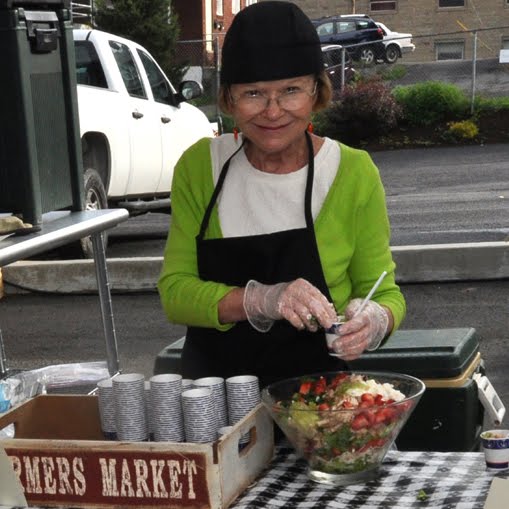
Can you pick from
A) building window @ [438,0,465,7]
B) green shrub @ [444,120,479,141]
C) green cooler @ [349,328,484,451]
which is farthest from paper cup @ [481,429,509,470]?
building window @ [438,0,465,7]

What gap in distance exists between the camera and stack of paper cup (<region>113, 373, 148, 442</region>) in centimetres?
252

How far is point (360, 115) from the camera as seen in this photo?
77.1 ft

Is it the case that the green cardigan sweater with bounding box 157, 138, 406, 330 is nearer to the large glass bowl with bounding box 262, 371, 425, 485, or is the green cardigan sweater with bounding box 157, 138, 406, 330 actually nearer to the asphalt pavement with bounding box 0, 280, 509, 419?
the large glass bowl with bounding box 262, 371, 425, 485

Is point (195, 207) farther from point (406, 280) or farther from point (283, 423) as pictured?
point (406, 280)

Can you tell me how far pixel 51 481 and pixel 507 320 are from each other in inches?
224

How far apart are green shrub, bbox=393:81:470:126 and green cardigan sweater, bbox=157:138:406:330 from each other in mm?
21525

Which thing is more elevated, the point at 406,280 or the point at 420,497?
the point at 420,497

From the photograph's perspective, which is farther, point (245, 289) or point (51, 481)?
point (245, 289)

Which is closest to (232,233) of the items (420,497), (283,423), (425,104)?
(283,423)

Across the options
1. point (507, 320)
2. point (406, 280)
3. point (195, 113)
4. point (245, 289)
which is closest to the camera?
point (245, 289)

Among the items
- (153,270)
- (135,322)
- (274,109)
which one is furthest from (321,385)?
(153,270)

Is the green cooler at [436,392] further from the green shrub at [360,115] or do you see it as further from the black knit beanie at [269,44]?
the green shrub at [360,115]

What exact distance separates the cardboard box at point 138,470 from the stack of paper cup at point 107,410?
0.16 meters

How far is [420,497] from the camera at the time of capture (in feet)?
7.77
